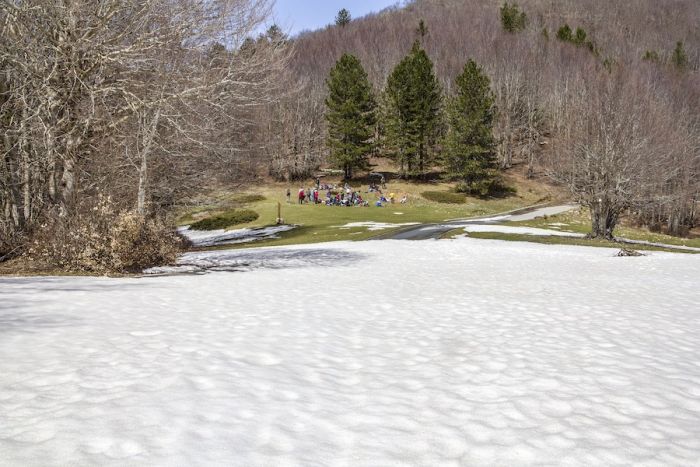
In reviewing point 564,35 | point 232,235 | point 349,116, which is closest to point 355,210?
point 232,235

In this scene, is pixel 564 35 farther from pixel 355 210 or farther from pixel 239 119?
pixel 239 119

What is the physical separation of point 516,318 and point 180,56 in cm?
1091

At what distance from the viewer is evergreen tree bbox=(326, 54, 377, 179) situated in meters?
60.2

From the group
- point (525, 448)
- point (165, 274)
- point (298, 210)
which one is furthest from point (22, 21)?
point (298, 210)

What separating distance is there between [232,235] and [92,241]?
2216 cm

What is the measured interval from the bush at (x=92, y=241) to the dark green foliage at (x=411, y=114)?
49.9 meters

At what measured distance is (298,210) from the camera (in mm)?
41281

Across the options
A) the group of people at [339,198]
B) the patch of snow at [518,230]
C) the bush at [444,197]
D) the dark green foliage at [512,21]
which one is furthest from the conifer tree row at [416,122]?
the dark green foliage at [512,21]

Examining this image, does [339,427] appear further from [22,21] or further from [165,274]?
[22,21]

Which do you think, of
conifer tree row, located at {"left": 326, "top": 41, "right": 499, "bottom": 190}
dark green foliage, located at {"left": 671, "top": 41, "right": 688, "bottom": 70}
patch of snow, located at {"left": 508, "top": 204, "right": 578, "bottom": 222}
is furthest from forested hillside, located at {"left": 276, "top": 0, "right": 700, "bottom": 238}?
conifer tree row, located at {"left": 326, "top": 41, "right": 499, "bottom": 190}

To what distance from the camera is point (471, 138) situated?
58.2m

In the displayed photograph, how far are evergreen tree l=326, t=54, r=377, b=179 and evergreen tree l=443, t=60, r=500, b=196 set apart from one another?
9980 mm

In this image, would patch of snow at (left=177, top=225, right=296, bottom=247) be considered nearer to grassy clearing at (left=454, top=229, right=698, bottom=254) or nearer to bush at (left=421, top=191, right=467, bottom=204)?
grassy clearing at (left=454, top=229, right=698, bottom=254)

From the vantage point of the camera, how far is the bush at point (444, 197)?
178 ft
